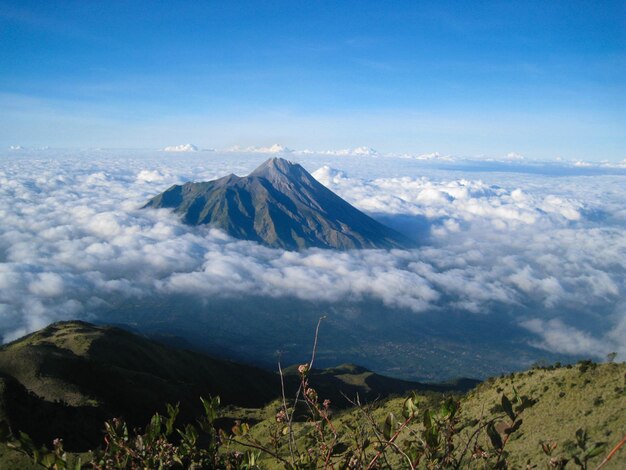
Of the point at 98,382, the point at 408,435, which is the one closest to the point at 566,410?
the point at 408,435

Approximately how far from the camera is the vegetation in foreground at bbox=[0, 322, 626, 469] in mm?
4184

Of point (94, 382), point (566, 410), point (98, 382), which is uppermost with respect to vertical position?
point (566, 410)

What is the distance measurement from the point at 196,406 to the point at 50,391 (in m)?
23.8

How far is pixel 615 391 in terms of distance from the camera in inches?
1146

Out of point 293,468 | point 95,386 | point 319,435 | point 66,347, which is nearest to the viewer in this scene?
point 293,468

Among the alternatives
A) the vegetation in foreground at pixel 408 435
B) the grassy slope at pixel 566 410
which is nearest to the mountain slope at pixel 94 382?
the vegetation in foreground at pixel 408 435

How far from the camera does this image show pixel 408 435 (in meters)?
28.8

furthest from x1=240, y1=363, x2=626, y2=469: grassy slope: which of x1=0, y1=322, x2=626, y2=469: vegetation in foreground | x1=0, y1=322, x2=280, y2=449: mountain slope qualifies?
x1=0, y1=322, x2=280, y2=449: mountain slope

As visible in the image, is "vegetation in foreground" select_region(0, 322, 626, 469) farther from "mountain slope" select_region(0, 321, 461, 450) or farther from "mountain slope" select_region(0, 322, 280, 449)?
"mountain slope" select_region(0, 322, 280, 449)

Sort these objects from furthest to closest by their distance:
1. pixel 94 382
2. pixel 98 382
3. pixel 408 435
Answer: pixel 98 382
pixel 94 382
pixel 408 435

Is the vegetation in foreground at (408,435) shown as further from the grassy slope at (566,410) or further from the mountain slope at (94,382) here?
the mountain slope at (94,382)

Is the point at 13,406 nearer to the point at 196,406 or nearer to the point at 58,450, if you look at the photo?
the point at 196,406

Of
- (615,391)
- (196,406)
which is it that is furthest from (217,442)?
(196,406)

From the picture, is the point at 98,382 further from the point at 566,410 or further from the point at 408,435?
the point at 566,410
